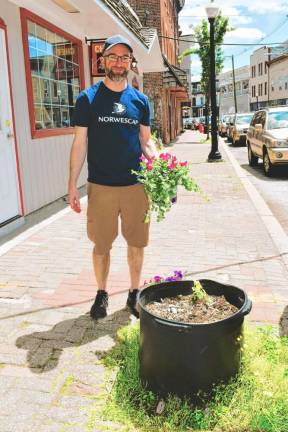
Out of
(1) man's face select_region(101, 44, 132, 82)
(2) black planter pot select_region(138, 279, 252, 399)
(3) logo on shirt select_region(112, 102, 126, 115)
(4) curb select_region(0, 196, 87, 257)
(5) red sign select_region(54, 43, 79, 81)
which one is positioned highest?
(5) red sign select_region(54, 43, 79, 81)

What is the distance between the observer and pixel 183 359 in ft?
8.23

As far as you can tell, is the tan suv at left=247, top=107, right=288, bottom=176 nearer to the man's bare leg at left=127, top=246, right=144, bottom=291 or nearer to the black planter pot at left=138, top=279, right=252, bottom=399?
the man's bare leg at left=127, top=246, right=144, bottom=291

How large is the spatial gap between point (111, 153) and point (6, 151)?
337 cm

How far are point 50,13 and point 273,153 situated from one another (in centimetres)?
648

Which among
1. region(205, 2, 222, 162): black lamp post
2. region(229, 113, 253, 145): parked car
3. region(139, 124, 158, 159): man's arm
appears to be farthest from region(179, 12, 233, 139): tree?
region(139, 124, 158, 159): man's arm

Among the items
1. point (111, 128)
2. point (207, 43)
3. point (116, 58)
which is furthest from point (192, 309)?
point (207, 43)

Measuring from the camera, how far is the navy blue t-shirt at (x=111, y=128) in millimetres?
3410

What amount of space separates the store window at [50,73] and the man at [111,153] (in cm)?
415

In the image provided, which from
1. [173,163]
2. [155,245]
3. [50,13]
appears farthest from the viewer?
[50,13]

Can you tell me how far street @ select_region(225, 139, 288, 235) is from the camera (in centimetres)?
819

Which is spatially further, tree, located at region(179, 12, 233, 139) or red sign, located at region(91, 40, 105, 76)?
tree, located at region(179, 12, 233, 139)

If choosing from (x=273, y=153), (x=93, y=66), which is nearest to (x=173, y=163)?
(x=93, y=66)

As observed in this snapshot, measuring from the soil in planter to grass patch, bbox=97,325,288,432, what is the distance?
0.33 metres

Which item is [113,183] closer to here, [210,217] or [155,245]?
[155,245]
